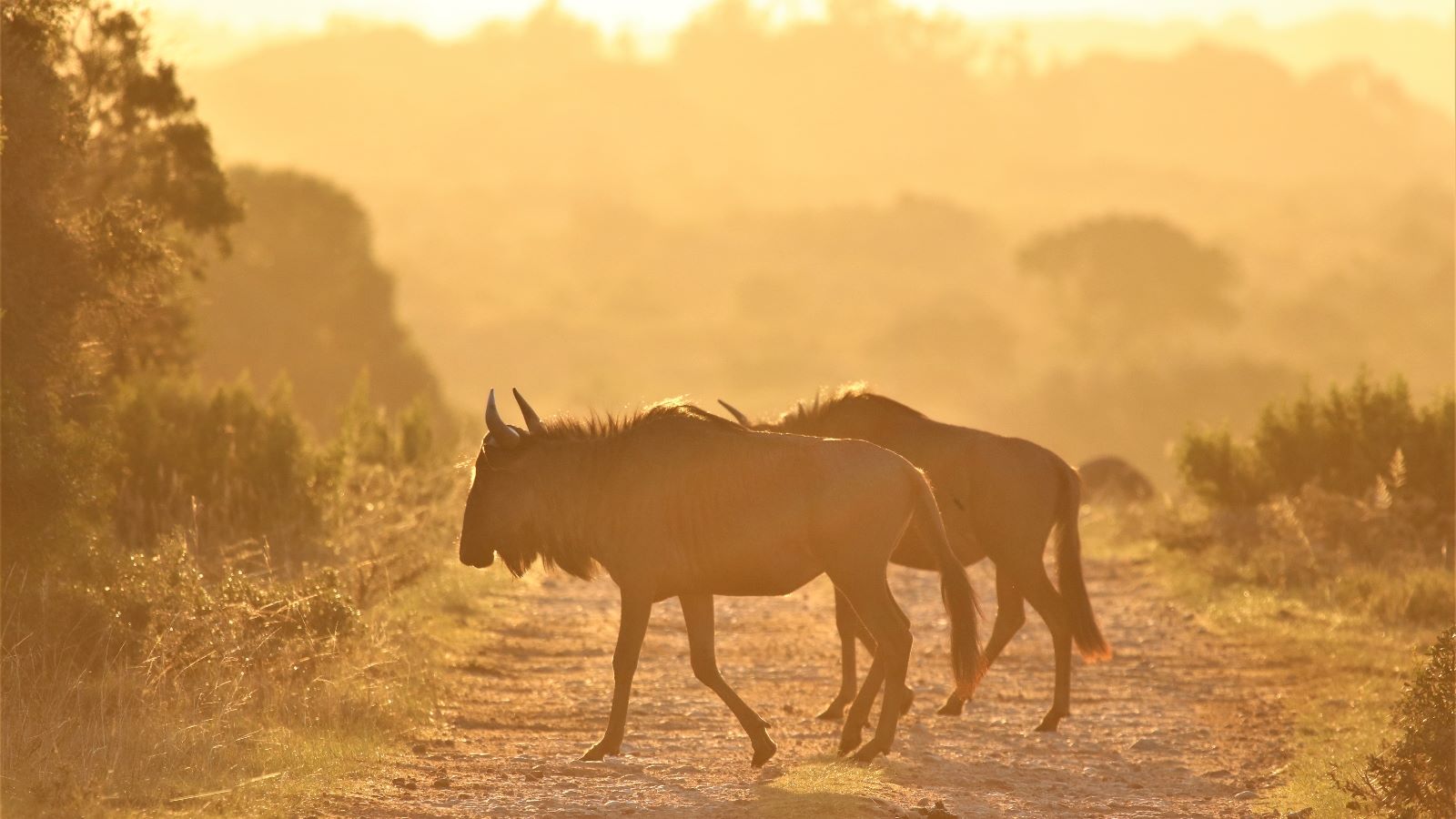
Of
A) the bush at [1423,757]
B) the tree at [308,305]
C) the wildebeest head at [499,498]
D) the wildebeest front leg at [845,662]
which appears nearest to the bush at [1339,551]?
the wildebeest front leg at [845,662]

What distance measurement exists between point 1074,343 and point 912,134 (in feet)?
260

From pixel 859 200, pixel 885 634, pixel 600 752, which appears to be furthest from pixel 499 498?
pixel 859 200

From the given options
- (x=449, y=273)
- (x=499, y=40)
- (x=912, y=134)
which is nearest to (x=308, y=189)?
(x=449, y=273)

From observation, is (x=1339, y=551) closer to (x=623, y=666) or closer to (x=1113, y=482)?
(x=1113, y=482)

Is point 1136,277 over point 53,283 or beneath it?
over

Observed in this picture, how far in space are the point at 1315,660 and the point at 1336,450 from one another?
685 centimetres

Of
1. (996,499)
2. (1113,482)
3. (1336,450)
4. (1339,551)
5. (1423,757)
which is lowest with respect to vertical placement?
(1423,757)

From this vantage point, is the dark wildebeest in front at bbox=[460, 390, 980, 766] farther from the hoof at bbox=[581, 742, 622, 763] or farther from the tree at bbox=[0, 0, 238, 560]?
the tree at bbox=[0, 0, 238, 560]

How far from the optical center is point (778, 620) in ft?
55.9

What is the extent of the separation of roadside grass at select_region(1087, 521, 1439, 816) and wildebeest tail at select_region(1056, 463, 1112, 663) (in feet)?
4.15

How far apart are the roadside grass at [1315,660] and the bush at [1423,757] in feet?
0.99

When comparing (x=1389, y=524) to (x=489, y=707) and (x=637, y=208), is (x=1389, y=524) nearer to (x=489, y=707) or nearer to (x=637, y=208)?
(x=489, y=707)

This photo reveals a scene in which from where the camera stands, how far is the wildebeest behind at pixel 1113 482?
28.3 meters

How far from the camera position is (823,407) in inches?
506
